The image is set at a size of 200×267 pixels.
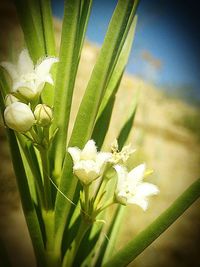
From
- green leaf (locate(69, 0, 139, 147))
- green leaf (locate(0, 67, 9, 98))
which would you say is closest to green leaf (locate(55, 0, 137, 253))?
green leaf (locate(69, 0, 139, 147))

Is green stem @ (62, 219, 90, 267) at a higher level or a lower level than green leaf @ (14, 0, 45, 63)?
lower

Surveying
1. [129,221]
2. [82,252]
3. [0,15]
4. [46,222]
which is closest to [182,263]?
[129,221]

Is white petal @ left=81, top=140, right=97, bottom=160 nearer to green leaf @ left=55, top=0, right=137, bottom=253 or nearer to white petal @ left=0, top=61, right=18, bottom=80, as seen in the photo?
green leaf @ left=55, top=0, right=137, bottom=253

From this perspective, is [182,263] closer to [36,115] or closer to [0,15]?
[36,115]

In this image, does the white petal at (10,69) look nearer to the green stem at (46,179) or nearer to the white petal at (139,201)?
the green stem at (46,179)

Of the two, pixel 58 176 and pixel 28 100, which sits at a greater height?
pixel 28 100

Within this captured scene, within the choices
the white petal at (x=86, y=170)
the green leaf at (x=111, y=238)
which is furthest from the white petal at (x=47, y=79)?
the green leaf at (x=111, y=238)
